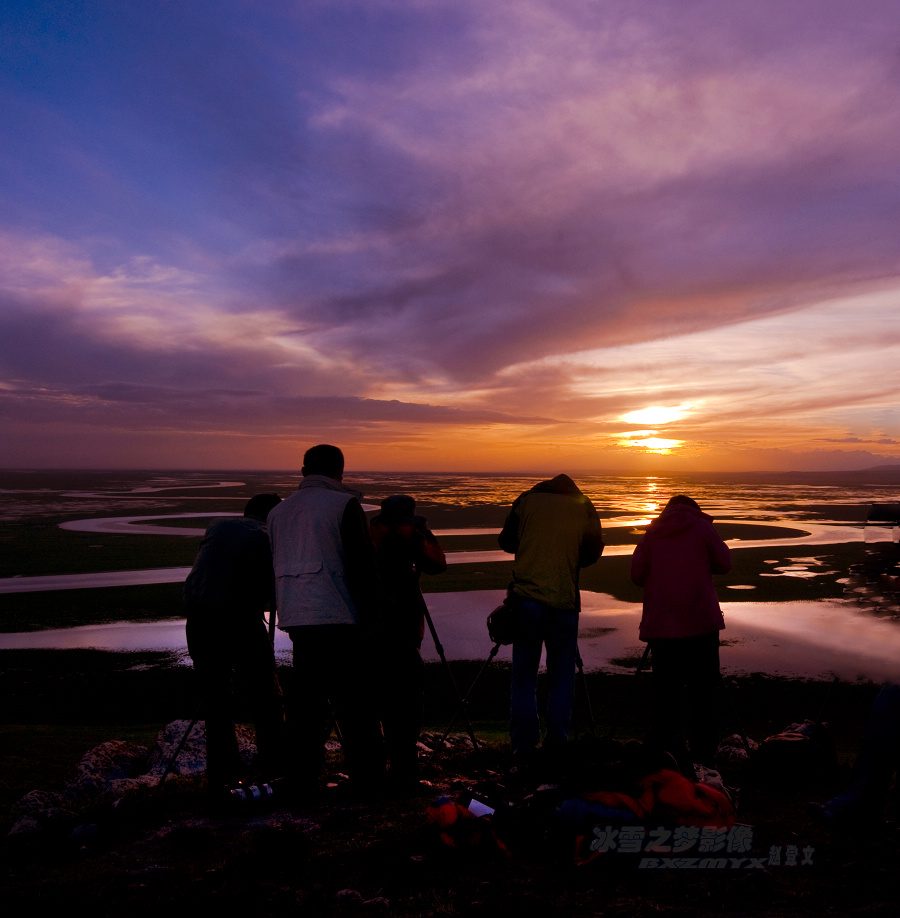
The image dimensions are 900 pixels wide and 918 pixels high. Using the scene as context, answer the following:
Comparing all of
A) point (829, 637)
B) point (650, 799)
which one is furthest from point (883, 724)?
point (829, 637)

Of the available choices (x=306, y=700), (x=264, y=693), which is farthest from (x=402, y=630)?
(x=264, y=693)

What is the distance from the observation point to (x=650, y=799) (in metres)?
4.29

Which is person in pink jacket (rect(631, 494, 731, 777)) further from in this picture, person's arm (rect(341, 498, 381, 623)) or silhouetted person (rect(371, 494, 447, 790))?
person's arm (rect(341, 498, 381, 623))

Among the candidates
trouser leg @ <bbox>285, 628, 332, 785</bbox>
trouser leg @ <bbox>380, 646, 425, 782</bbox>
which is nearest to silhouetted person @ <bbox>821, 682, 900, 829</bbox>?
trouser leg @ <bbox>380, 646, 425, 782</bbox>

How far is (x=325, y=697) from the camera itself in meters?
5.18

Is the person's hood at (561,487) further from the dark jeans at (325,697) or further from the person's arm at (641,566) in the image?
the dark jeans at (325,697)

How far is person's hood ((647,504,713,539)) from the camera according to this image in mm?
6259

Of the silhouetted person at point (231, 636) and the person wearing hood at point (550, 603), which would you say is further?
the person wearing hood at point (550, 603)

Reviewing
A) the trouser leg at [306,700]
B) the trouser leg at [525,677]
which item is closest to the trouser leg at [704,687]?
the trouser leg at [525,677]

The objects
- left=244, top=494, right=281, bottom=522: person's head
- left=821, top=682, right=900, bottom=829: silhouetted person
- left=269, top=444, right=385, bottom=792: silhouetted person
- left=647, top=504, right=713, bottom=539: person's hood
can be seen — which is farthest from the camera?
left=647, top=504, right=713, bottom=539: person's hood

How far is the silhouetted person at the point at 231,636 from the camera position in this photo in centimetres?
540

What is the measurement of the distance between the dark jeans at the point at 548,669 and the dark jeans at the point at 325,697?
153 cm

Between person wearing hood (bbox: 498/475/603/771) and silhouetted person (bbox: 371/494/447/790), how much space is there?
0.94 m

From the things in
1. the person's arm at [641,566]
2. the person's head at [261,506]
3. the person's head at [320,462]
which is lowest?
the person's arm at [641,566]
